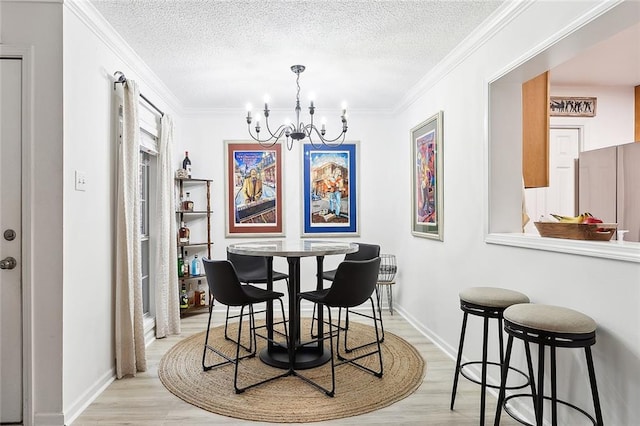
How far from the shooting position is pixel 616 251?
160 centimetres

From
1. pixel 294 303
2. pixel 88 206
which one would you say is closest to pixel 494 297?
pixel 294 303

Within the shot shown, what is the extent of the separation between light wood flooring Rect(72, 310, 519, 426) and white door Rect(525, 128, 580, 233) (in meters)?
2.31

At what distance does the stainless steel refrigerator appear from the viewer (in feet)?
10.7

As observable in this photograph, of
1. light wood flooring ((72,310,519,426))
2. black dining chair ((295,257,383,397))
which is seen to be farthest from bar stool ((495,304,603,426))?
black dining chair ((295,257,383,397))

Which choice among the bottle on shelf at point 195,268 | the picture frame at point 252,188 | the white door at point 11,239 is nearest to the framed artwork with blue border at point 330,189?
the picture frame at point 252,188

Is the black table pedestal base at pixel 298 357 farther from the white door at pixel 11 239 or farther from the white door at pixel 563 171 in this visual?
the white door at pixel 563 171

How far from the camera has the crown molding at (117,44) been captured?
2280 mm

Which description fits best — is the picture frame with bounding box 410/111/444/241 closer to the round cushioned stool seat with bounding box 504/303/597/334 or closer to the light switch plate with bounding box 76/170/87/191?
the round cushioned stool seat with bounding box 504/303/597/334

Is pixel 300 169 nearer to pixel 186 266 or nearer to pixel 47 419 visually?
pixel 186 266

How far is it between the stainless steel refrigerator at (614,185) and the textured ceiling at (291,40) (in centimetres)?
190

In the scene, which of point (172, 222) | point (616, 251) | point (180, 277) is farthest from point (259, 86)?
point (616, 251)

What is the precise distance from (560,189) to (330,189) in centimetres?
261

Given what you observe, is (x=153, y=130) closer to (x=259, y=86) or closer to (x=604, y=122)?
(x=259, y=86)

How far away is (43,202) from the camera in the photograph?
211cm
